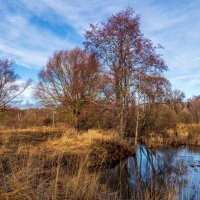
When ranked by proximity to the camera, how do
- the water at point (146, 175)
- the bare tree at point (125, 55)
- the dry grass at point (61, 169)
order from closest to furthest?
the dry grass at point (61, 169), the water at point (146, 175), the bare tree at point (125, 55)

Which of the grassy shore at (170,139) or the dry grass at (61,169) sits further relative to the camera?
the grassy shore at (170,139)

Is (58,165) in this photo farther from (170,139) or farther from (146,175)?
(170,139)

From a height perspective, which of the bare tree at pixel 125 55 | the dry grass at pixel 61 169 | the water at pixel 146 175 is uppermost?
the bare tree at pixel 125 55

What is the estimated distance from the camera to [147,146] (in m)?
17.6

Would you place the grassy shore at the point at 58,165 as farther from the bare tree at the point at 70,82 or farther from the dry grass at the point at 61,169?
the bare tree at the point at 70,82

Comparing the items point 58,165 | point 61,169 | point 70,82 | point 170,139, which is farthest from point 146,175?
point 70,82

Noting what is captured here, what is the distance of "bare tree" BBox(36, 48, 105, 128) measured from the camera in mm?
24156

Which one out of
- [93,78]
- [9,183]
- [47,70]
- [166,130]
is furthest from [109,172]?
[47,70]

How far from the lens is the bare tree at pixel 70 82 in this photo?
24156 mm

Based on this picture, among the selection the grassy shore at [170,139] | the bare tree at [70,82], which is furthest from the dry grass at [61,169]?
the bare tree at [70,82]

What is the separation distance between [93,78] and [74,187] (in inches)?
762

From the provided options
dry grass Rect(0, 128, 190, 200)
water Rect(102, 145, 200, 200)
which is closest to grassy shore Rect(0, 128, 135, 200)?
dry grass Rect(0, 128, 190, 200)

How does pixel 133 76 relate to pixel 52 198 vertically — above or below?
above

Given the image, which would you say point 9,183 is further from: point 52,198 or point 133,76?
point 133,76
